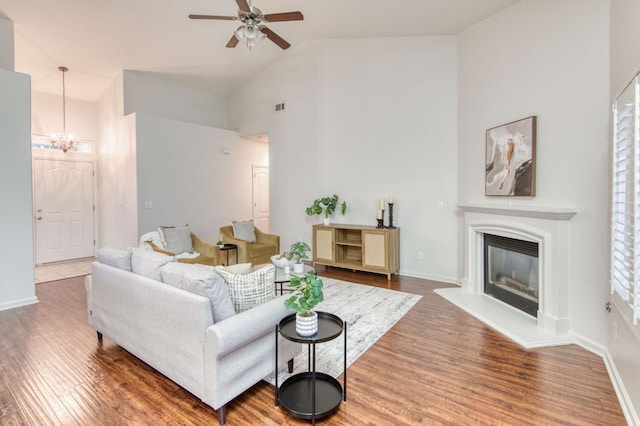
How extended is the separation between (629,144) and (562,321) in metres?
1.77

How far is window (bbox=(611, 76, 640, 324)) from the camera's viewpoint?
73.9 inches

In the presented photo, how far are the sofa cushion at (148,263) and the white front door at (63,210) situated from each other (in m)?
5.52

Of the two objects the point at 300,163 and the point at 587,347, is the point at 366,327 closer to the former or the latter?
the point at 587,347

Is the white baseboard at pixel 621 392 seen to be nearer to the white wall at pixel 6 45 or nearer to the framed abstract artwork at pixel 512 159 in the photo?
the framed abstract artwork at pixel 512 159

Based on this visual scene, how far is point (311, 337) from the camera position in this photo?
1.94m

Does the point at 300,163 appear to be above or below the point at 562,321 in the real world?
above

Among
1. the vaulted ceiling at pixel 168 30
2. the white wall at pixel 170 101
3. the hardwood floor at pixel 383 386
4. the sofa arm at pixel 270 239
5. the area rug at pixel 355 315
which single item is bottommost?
the hardwood floor at pixel 383 386

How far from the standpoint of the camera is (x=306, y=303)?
1.94 metres

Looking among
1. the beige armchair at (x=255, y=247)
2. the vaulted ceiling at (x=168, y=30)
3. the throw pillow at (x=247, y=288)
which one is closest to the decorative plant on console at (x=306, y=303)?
the throw pillow at (x=247, y=288)

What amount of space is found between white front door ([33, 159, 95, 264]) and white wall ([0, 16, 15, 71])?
2.77 meters

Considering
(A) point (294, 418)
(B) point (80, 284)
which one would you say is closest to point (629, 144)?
(A) point (294, 418)

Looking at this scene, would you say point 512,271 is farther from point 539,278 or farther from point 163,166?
point 163,166

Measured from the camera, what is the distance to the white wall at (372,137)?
500 centimetres

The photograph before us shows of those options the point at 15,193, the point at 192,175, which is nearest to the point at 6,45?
the point at 15,193
